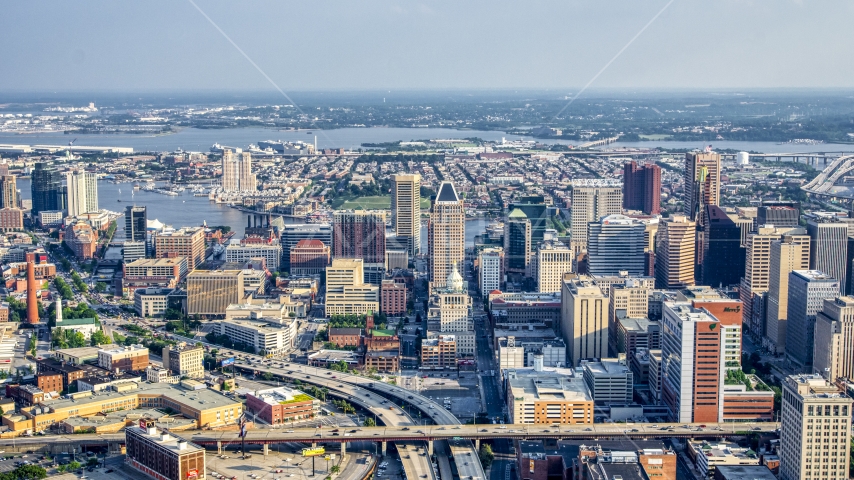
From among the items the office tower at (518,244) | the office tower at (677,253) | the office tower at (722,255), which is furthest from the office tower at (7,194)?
the office tower at (722,255)

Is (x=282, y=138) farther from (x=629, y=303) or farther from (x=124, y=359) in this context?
(x=124, y=359)

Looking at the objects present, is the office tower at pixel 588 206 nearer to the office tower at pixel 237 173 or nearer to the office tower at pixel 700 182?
the office tower at pixel 700 182

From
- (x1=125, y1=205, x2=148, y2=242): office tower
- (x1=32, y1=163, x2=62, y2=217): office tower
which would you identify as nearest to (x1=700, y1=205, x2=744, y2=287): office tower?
(x1=125, y1=205, x2=148, y2=242): office tower

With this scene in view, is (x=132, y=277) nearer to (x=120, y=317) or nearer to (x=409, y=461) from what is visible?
(x=120, y=317)

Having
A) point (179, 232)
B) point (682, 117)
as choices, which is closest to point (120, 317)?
point (179, 232)

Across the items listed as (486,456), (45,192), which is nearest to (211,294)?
(486,456)

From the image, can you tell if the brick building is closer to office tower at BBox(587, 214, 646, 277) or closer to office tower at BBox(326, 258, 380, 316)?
office tower at BBox(326, 258, 380, 316)
